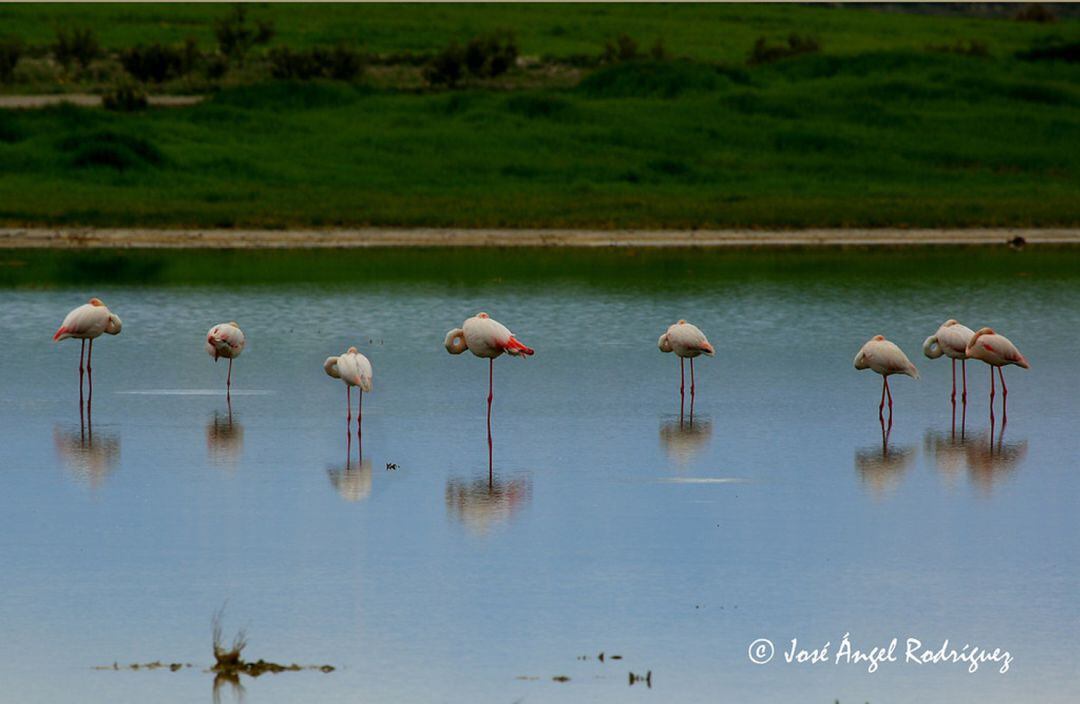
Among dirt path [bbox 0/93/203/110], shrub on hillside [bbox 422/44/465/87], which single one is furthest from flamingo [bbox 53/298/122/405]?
shrub on hillside [bbox 422/44/465/87]

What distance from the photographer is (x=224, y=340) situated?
604 inches

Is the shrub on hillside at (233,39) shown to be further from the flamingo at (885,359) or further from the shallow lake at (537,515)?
the flamingo at (885,359)

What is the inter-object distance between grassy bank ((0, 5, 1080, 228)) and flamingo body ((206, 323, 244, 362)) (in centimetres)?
1671

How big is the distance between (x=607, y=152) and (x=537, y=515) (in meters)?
33.0

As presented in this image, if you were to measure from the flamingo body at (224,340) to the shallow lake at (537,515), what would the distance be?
462 millimetres

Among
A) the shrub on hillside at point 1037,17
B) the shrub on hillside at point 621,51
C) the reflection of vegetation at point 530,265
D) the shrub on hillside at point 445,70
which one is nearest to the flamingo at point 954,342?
the reflection of vegetation at point 530,265

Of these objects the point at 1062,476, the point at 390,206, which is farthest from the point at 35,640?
the point at 390,206

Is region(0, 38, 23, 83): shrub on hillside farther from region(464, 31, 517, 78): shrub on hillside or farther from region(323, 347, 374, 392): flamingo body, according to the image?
region(323, 347, 374, 392): flamingo body

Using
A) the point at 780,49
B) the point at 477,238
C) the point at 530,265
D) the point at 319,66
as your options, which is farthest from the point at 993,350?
the point at 780,49

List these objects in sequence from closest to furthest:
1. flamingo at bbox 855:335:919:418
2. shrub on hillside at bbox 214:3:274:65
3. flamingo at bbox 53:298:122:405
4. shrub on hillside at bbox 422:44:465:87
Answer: flamingo at bbox 855:335:919:418 < flamingo at bbox 53:298:122:405 < shrub on hillside at bbox 422:44:465:87 < shrub on hillside at bbox 214:3:274:65

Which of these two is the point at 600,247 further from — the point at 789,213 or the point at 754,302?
the point at 754,302

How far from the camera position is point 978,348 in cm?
1450

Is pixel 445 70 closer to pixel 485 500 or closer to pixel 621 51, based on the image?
pixel 621 51

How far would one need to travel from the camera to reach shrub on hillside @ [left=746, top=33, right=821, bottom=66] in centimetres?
7331
